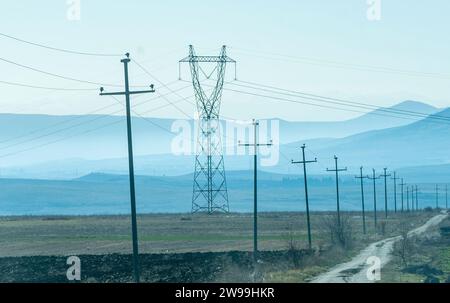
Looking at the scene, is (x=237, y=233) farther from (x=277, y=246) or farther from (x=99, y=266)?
(x=99, y=266)

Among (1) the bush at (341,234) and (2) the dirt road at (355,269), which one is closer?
(2) the dirt road at (355,269)

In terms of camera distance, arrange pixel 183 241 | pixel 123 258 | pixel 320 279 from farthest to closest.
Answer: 1. pixel 183 241
2. pixel 123 258
3. pixel 320 279

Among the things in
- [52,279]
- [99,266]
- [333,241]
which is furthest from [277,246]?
[52,279]

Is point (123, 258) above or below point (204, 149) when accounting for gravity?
below

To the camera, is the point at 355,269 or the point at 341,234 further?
the point at 341,234

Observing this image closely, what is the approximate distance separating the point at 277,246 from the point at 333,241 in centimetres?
427

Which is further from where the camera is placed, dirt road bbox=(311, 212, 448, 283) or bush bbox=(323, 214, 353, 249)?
bush bbox=(323, 214, 353, 249)

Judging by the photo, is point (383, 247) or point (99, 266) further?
point (383, 247)

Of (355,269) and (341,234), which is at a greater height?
(355,269)
